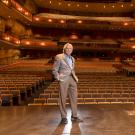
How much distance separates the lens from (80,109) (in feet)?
20.0

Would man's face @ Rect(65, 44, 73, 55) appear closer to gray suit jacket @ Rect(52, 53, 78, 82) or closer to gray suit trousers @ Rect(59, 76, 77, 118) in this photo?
gray suit jacket @ Rect(52, 53, 78, 82)

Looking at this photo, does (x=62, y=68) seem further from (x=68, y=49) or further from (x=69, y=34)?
(x=69, y=34)

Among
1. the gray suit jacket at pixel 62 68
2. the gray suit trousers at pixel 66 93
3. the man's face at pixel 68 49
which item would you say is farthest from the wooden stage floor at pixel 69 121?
the man's face at pixel 68 49

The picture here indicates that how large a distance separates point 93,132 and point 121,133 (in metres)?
0.44

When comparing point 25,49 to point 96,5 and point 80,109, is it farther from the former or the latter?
point 80,109

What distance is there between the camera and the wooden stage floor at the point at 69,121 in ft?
14.1

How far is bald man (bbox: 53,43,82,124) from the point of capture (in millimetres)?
4879

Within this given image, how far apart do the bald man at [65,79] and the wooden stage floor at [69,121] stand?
0.95 feet

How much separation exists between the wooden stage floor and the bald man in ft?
0.95

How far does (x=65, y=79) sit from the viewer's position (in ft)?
16.1

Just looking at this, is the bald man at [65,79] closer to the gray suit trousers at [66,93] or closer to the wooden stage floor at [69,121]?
the gray suit trousers at [66,93]

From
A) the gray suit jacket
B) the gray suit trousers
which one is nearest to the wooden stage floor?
the gray suit trousers

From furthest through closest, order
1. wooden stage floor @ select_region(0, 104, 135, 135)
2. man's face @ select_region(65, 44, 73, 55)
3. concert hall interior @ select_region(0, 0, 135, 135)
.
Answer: concert hall interior @ select_region(0, 0, 135, 135), man's face @ select_region(65, 44, 73, 55), wooden stage floor @ select_region(0, 104, 135, 135)

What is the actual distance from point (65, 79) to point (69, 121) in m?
0.79
